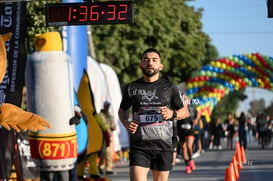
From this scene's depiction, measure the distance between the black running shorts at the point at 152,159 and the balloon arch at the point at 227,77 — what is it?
1914cm

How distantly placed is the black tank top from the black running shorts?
2.3 inches

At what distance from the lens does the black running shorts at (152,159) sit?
9.05 meters

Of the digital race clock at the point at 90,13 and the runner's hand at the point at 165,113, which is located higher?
the digital race clock at the point at 90,13

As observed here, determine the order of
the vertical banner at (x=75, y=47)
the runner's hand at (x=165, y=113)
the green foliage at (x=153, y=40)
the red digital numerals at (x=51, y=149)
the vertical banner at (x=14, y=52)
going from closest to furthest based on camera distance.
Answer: the runner's hand at (x=165, y=113)
the red digital numerals at (x=51, y=149)
the vertical banner at (x=14, y=52)
the vertical banner at (x=75, y=47)
the green foliage at (x=153, y=40)

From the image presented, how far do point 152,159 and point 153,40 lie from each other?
28.5 m

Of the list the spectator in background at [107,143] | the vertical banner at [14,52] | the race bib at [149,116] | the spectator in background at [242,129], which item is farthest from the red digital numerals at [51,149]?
the spectator in background at [242,129]

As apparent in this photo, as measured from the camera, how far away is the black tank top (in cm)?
909

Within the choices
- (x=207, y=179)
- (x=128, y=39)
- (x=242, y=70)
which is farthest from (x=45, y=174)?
(x=128, y=39)

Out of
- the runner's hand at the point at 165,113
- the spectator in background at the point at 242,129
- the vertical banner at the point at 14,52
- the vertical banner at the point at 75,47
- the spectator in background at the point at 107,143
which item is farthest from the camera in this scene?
the spectator in background at the point at 242,129

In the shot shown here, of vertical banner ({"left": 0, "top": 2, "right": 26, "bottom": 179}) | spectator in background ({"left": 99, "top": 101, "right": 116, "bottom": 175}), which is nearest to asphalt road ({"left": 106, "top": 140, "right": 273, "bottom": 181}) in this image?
spectator in background ({"left": 99, "top": 101, "right": 116, "bottom": 175})

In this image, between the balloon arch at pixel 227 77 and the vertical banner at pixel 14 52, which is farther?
the balloon arch at pixel 227 77

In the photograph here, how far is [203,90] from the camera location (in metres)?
30.4

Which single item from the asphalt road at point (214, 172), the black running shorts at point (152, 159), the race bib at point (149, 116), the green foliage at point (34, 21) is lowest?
the asphalt road at point (214, 172)

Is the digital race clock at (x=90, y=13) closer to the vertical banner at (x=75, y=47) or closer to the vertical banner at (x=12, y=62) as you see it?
the vertical banner at (x=12, y=62)
